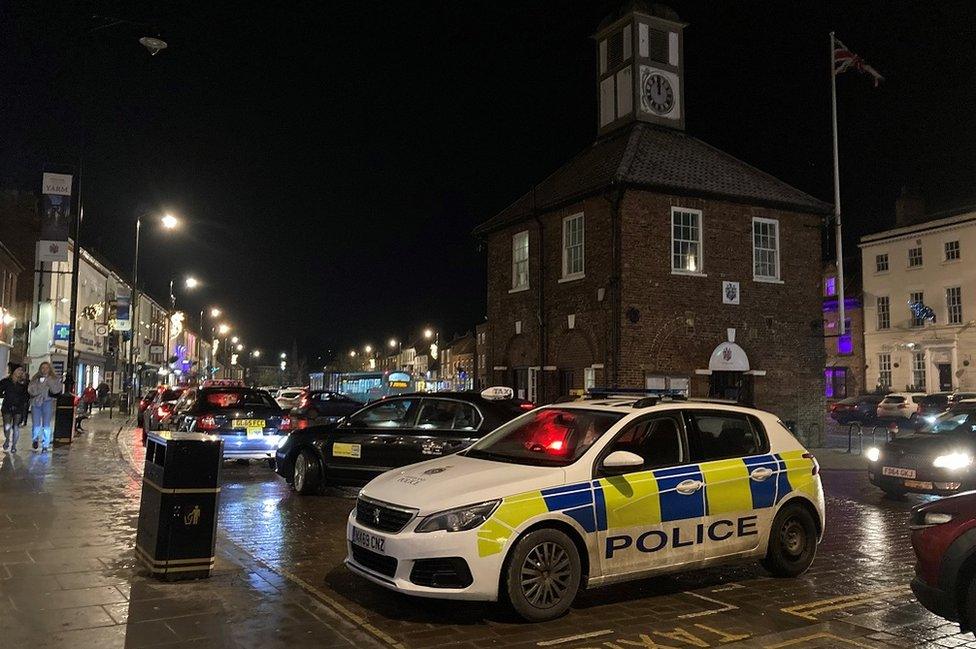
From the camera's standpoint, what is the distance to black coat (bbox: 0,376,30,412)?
55.4 feet

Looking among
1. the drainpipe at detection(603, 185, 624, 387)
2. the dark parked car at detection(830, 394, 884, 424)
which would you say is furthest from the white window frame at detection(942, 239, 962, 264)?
the drainpipe at detection(603, 185, 624, 387)

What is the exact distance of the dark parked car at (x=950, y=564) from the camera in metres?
5.18

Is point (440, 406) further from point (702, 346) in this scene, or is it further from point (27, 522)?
point (702, 346)

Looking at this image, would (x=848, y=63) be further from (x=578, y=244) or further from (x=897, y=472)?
(x=897, y=472)

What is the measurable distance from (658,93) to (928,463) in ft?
49.1

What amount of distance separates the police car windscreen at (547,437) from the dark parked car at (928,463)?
8072 millimetres

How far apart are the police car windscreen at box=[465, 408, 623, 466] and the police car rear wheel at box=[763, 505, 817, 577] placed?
1.96 meters

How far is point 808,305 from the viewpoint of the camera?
23.5m

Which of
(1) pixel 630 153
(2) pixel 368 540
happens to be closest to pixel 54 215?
(1) pixel 630 153

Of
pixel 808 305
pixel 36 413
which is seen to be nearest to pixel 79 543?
pixel 36 413

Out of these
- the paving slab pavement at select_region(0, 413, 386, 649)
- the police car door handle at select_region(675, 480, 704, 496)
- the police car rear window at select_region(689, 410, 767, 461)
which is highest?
the police car rear window at select_region(689, 410, 767, 461)

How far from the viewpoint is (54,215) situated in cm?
1892

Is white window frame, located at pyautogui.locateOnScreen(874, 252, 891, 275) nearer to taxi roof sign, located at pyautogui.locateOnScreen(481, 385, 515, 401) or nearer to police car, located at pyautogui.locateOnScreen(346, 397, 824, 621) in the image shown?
taxi roof sign, located at pyautogui.locateOnScreen(481, 385, 515, 401)

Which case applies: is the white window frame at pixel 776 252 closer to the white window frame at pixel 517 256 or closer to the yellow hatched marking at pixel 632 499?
the white window frame at pixel 517 256
